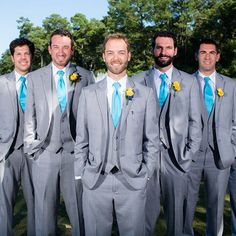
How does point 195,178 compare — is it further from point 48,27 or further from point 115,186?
point 48,27

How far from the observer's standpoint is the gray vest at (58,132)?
4.98 meters

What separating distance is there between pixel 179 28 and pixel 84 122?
4705 cm

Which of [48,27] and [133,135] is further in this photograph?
[48,27]

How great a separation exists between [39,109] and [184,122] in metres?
1.82

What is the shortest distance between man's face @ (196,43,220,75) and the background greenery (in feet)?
94.1

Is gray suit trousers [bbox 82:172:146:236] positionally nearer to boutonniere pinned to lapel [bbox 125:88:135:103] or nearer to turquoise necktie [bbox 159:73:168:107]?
boutonniere pinned to lapel [bbox 125:88:135:103]

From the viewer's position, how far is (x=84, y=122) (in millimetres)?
4348

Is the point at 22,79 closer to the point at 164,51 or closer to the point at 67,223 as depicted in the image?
the point at 164,51

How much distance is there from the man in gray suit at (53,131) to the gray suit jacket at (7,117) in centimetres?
40

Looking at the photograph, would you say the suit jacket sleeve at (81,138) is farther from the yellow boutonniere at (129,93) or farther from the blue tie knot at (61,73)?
the blue tie knot at (61,73)

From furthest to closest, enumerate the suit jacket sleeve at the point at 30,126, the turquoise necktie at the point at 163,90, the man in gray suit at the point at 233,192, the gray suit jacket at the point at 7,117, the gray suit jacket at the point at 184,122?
the man in gray suit at the point at 233,192
the gray suit jacket at the point at 7,117
the turquoise necktie at the point at 163,90
the gray suit jacket at the point at 184,122
the suit jacket sleeve at the point at 30,126

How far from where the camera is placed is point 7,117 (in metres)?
5.29

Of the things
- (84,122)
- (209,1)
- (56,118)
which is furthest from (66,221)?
(209,1)

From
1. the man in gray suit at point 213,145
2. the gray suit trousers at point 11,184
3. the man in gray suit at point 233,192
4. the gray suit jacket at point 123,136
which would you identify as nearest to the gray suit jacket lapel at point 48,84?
the gray suit jacket at point 123,136
